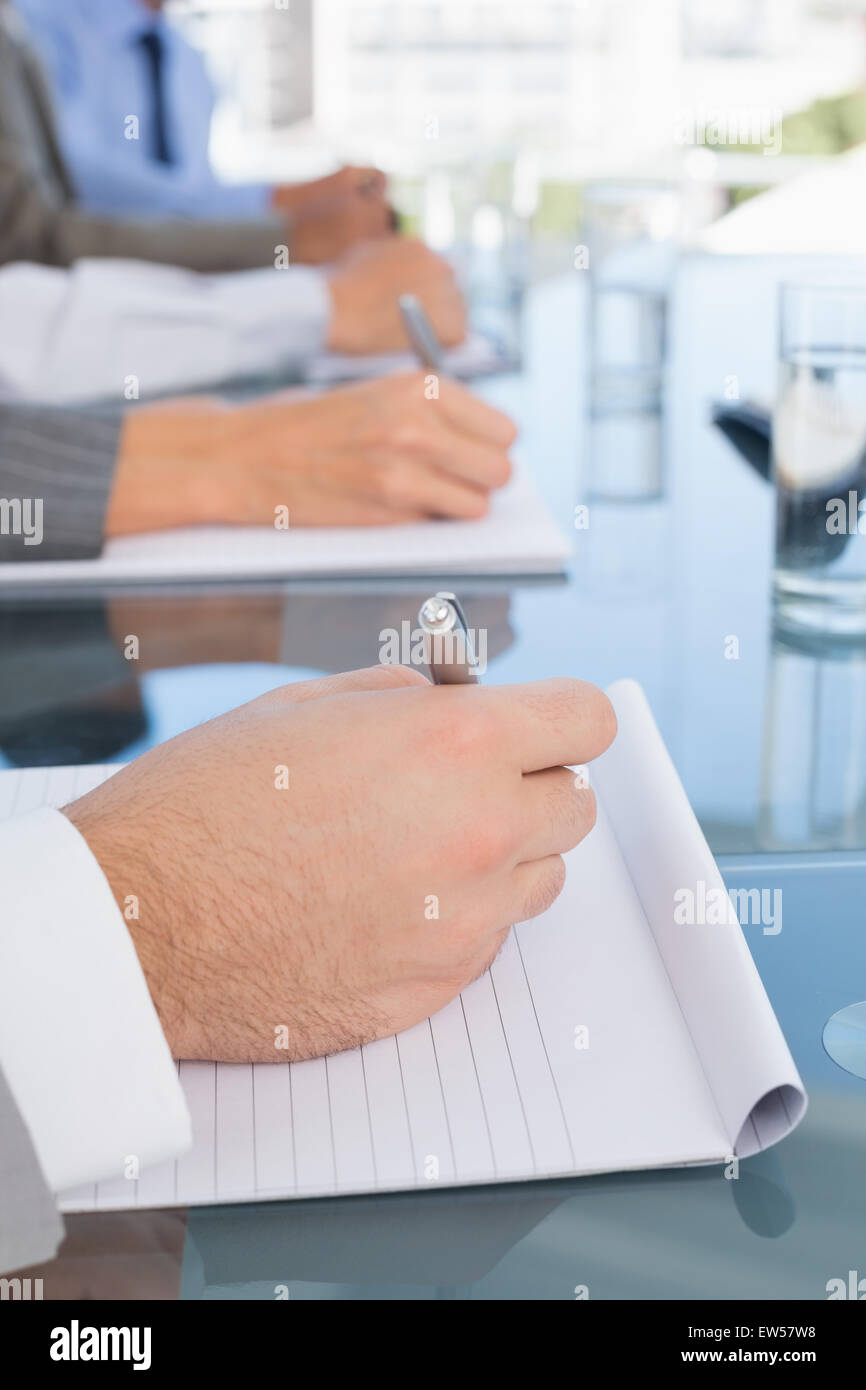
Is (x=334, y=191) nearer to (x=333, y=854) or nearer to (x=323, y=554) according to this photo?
(x=323, y=554)

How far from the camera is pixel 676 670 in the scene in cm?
65

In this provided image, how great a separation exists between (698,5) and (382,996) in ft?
28.8

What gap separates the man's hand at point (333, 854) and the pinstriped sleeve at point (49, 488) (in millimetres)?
394

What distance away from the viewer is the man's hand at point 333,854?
389mm

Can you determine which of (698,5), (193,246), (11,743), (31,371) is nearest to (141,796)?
(11,743)

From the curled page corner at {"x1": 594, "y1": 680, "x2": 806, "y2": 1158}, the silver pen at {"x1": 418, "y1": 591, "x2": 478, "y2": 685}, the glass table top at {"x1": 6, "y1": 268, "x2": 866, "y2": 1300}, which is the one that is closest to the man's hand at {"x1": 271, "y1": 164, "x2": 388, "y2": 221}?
the glass table top at {"x1": 6, "y1": 268, "x2": 866, "y2": 1300}

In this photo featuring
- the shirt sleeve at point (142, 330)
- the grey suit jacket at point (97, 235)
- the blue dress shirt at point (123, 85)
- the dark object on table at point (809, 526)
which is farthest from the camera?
the blue dress shirt at point (123, 85)

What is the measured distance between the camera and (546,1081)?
0.38m

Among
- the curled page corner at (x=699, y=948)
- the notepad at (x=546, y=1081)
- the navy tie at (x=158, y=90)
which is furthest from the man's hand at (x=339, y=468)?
the navy tie at (x=158, y=90)

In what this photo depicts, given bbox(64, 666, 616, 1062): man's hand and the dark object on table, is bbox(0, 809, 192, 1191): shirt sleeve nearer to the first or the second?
bbox(64, 666, 616, 1062): man's hand

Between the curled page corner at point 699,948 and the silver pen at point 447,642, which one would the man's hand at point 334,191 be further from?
the silver pen at point 447,642

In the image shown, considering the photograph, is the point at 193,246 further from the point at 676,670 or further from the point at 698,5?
the point at 698,5
